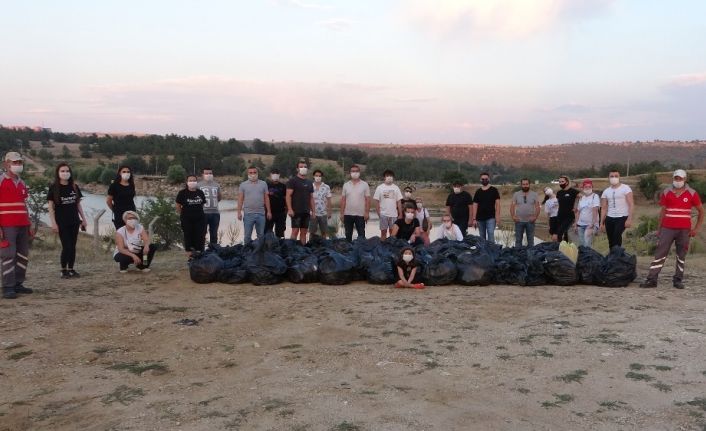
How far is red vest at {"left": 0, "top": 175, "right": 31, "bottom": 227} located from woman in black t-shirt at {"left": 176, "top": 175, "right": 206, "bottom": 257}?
2.17 metres

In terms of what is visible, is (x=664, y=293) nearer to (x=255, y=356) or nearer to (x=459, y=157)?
(x=255, y=356)

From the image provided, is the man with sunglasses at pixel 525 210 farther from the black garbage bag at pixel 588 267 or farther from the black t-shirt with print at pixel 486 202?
the black garbage bag at pixel 588 267

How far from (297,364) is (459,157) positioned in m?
101

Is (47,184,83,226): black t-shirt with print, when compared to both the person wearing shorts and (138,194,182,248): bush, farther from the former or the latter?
(138,194,182,248): bush

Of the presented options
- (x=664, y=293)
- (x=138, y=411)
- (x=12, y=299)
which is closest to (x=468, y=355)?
(x=138, y=411)

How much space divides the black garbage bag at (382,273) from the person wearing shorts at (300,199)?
1.67m

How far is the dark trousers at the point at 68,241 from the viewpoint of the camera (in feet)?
24.3

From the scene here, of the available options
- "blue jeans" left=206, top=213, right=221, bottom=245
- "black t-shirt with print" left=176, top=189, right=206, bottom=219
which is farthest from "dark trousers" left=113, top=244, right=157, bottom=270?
"blue jeans" left=206, top=213, right=221, bottom=245

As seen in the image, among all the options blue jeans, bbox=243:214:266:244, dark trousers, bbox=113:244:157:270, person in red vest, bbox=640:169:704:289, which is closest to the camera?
person in red vest, bbox=640:169:704:289

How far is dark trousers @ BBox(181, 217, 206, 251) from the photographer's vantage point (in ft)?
28.2

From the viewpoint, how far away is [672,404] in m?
3.79

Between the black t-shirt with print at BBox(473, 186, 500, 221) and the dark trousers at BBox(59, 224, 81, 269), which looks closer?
the dark trousers at BBox(59, 224, 81, 269)

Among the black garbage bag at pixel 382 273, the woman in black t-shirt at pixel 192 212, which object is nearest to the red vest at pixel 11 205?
the woman in black t-shirt at pixel 192 212

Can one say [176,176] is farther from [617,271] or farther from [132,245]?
[617,271]
